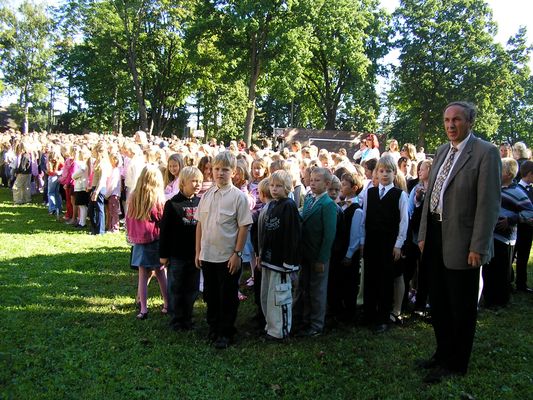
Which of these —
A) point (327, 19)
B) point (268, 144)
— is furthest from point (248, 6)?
point (268, 144)

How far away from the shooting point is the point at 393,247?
5.20 metres

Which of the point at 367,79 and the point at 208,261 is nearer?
the point at 208,261

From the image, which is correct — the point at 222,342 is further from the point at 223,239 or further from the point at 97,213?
the point at 97,213

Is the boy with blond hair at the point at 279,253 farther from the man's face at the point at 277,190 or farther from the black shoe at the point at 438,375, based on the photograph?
the black shoe at the point at 438,375

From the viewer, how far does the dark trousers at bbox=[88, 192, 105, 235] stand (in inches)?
403

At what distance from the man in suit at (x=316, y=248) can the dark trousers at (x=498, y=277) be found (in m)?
2.44

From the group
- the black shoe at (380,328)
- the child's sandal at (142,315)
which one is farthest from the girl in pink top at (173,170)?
the black shoe at (380,328)

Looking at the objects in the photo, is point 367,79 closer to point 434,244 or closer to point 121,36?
point 121,36

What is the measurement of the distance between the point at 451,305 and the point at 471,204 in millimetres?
877

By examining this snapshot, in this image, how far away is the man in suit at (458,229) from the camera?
3.71m

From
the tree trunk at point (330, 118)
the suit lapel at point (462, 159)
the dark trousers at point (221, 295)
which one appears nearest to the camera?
the suit lapel at point (462, 159)

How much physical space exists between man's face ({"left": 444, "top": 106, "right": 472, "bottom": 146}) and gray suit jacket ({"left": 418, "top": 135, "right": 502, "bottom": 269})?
8 cm

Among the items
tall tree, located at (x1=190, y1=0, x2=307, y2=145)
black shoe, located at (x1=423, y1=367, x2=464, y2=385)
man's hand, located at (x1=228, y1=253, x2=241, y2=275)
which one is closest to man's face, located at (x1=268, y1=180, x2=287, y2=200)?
man's hand, located at (x1=228, y1=253, x2=241, y2=275)

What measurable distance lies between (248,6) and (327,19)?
8082 millimetres
